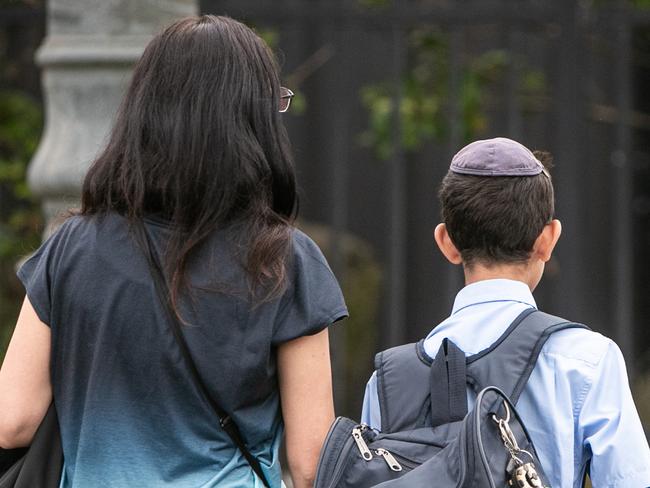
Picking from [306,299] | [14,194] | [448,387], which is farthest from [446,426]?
[14,194]

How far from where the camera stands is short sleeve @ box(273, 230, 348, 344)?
1.90 metres

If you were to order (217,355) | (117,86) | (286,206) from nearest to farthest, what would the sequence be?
(217,355), (286,206), (117,86)

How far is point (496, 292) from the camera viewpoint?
6.64 ft

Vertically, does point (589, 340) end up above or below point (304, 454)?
above

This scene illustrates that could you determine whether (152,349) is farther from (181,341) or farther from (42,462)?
(42,462)

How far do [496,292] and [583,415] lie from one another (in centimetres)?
26

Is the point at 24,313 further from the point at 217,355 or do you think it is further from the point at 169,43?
the point at 169,43

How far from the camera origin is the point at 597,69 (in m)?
6.02

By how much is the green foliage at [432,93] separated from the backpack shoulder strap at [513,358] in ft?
9.34

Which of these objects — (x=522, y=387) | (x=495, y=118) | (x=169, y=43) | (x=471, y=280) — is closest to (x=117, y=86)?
(x=169, y=43)

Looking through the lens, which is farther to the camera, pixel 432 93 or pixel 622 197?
pixel 432 93

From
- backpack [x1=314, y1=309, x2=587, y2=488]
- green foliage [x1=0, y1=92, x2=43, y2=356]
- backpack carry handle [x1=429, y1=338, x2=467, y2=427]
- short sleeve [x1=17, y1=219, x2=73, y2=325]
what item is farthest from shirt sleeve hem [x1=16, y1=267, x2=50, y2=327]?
green foliage [x1=0, y1=92, x2=43, y2=356]

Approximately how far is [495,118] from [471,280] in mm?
4011

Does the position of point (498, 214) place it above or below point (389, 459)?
above
